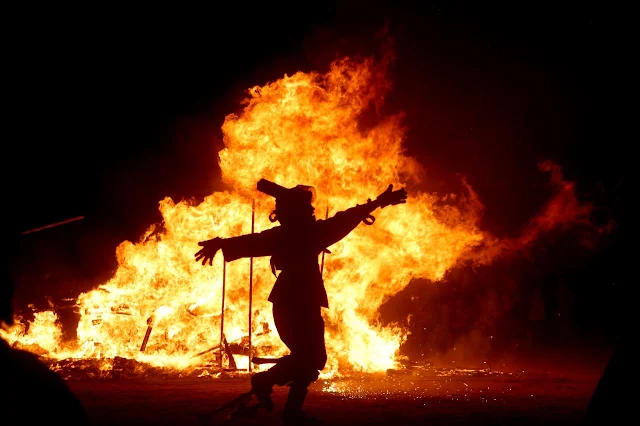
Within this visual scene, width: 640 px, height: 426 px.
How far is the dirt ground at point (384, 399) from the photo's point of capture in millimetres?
6062

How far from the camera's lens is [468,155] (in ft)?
50.6

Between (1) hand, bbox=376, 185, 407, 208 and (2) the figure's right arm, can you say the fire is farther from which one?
(2) the figure's right arm

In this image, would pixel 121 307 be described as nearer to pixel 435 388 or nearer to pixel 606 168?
pixel 435 388

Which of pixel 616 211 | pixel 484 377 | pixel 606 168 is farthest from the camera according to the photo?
pixel 606 168

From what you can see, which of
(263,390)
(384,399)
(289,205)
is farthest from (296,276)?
(384,399)

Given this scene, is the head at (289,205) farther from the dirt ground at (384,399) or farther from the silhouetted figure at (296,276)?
the dirt ground at (384,399)

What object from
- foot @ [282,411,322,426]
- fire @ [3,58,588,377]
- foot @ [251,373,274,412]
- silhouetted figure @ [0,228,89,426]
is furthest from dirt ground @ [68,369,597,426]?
silhouetted figure @ [0,228,89,426]

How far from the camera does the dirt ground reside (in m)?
6.06

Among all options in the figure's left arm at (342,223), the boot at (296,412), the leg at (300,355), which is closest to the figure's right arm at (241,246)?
the figure's left arm at (342,223)

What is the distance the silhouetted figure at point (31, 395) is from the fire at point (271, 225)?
8.72 m

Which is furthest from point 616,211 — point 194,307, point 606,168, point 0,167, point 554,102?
point 0,167

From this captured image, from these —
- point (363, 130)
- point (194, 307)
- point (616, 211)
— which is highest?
point (363, 130)

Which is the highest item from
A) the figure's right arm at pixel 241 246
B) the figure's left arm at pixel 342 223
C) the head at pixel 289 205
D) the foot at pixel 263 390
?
the head at pixel 289 205

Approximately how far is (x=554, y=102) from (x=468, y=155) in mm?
3412
